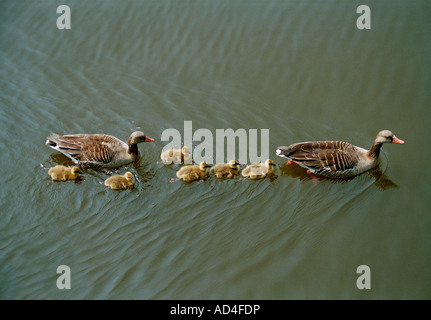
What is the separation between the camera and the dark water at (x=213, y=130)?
5.72 metres

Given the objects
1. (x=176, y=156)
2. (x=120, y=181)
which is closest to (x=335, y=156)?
(x=176, y=156)

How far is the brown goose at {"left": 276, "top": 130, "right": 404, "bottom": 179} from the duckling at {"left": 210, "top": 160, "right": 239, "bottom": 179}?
74 cm

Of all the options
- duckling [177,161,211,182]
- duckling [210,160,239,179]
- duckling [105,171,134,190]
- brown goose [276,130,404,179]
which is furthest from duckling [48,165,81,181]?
brown goose [276,130,404,179]

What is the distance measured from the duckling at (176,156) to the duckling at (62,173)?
4.66 feet

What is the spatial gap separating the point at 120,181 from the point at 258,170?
7.06 feet

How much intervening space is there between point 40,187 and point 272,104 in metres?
Result: 4.33

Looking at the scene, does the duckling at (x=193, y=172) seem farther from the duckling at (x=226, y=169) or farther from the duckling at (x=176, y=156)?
the duckling at (x=176, y=156)

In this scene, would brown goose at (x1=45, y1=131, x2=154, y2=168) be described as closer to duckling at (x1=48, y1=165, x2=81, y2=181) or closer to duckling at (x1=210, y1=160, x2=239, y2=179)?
duckling at (x1=48, y1=165, x2=81, y2=181)

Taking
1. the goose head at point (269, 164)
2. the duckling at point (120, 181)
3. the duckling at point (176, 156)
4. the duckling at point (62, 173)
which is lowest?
the duckling at point (120, 181)

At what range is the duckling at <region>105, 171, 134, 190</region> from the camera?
690cm

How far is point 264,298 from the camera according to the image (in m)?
5.42

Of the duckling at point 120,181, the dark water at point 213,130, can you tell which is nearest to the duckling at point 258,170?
the dark water at point 213,130

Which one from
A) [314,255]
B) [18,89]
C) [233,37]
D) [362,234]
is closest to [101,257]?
[314,255]
